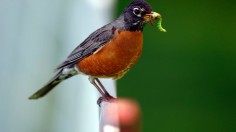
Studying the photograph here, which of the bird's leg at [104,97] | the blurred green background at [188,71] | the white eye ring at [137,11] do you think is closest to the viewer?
the bird's leg at [104,97]

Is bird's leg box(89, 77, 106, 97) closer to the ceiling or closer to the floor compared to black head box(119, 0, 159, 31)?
closer to the floor

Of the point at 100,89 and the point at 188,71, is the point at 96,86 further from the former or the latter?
the point at 188,71

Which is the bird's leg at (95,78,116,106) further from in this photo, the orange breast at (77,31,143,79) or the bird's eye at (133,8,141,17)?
the bird's eye at (133,8,141,17)

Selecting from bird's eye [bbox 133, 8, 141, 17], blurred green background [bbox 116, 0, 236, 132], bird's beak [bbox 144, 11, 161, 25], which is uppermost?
bird's eye [bbox 133, 8, 141, 17]

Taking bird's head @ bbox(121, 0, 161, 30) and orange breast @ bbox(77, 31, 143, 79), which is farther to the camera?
orange breast @ bbox(77, 31, 143, 79)

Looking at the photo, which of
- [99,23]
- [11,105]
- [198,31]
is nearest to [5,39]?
[11,105]

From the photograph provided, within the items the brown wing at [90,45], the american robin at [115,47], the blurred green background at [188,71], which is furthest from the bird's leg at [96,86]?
the blurred green background at [188,71]

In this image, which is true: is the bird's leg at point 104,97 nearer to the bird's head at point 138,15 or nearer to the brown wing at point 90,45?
the brown wing at point 90,45

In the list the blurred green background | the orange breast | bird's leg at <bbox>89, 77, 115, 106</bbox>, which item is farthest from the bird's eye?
the blurred green background
